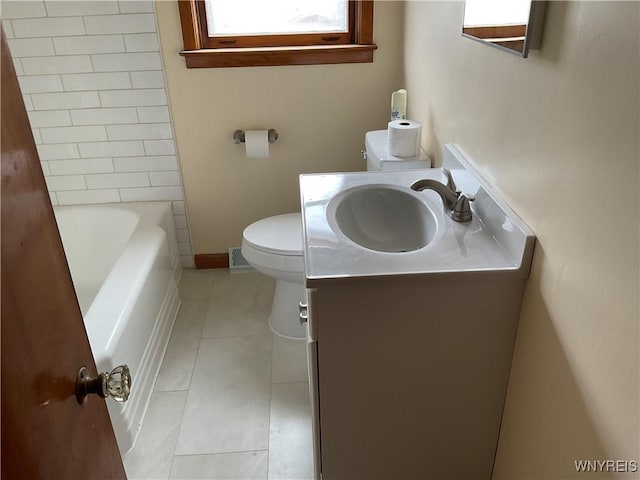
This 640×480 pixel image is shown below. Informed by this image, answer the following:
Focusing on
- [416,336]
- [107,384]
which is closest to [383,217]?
[416,336]

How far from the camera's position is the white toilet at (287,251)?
1936mm

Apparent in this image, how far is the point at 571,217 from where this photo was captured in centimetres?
95

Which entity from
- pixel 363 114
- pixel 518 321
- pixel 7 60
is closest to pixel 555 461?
pixel 518 321

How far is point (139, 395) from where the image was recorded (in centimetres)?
186

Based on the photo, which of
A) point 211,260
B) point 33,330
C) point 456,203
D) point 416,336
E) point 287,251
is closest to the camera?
point 33,330

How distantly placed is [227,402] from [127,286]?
555 mm

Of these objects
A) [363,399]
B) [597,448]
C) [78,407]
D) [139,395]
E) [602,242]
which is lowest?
[139,395]

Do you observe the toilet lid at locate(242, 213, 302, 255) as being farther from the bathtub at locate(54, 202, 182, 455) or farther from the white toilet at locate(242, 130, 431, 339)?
the bathtub at locate(54, 202, 182, 455)

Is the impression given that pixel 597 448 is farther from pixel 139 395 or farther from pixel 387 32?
pixel 387 32

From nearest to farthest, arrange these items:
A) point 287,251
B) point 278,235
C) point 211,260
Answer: point 287,251 → point 278,235 → point 211,260

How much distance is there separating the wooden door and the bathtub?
82 centimetres

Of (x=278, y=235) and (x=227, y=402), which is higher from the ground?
(x=278, y=235)

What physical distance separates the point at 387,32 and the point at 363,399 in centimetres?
170

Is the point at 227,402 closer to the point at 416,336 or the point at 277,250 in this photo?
the point at 277,250
